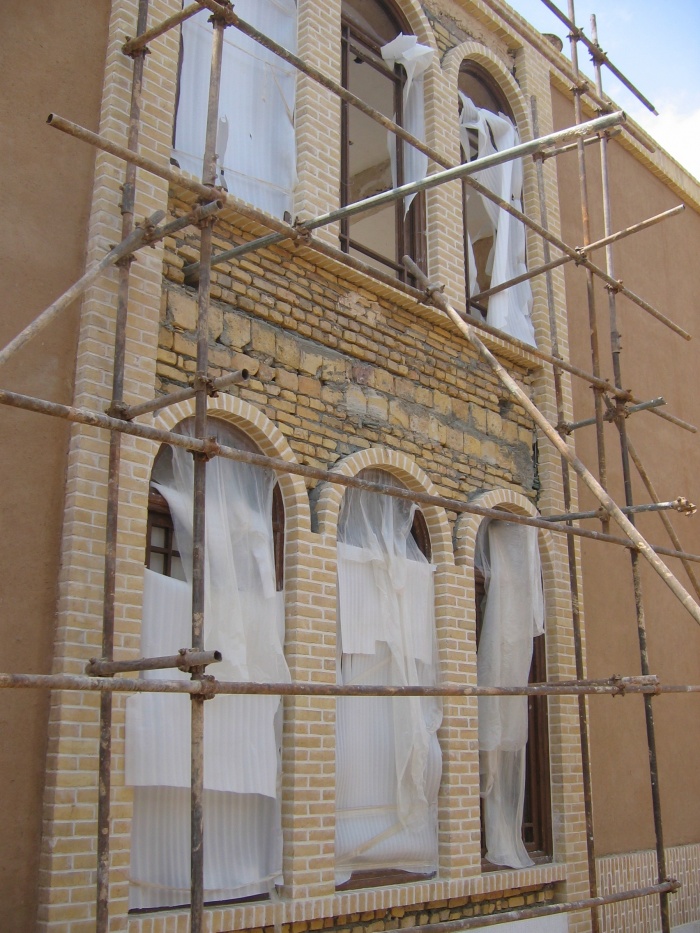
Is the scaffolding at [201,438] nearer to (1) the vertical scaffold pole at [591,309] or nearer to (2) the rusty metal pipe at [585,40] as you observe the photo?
(1) the vertical scaffold pole at [591,309]

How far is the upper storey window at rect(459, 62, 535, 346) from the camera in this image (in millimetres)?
9078

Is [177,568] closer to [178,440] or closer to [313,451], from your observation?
[313,451]

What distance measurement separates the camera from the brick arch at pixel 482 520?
25.5 feet

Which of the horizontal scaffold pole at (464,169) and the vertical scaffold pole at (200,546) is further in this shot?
the horizontal scaffold pole at (464,169)

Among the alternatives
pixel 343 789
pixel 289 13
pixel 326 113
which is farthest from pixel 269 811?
pixel 289 13

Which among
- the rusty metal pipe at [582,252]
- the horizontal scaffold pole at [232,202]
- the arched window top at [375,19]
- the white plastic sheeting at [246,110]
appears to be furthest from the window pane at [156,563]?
the arched window top at [375,19]

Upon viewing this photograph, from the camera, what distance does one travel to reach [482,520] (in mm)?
8250

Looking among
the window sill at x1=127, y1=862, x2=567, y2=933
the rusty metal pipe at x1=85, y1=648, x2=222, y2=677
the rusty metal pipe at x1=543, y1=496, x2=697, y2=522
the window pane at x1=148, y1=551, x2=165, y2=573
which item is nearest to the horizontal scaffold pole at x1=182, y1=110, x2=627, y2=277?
the window pane at x1=148, y1=551, x2=165, y2=573

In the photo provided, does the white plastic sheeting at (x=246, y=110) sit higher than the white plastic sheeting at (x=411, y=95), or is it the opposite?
the white plastic sheeting at (x=411, y=95)

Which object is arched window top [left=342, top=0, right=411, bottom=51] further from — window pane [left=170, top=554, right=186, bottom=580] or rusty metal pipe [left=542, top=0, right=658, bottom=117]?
window pane [left=170, top=554, right=186, bottom=580]

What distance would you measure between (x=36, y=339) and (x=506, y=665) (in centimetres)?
452

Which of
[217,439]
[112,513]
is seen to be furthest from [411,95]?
[112,513]

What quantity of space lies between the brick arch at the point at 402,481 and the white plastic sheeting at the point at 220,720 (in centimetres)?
45

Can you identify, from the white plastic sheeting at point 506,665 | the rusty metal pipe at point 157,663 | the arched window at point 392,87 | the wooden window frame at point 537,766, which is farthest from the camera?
the arched window at point 392,87
